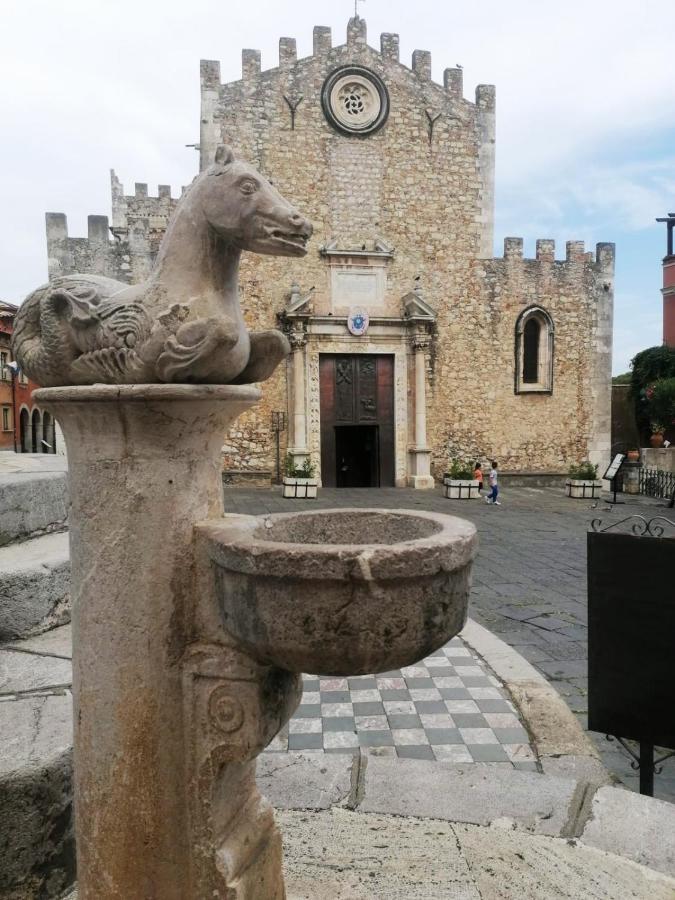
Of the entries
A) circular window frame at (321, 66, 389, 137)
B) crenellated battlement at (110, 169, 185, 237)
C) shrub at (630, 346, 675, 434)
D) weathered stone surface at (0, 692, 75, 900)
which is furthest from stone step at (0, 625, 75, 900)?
crenellated battlement at (110, 169, 185, 237)

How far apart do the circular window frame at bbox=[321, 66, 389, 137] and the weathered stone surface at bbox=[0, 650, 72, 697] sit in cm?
1460

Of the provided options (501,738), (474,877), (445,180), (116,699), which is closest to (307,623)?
(116,699)

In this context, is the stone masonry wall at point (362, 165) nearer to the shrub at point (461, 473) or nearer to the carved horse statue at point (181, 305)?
the shrub at point (461, 473)

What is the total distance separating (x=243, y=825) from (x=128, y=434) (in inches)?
40.9

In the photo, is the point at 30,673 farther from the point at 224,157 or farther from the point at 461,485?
the point at 461,485

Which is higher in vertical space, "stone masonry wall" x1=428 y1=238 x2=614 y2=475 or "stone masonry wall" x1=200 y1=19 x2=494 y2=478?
"stone masonry wall" x1=200 y1=19 x2=494 y2=478

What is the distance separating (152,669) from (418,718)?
2.44 m

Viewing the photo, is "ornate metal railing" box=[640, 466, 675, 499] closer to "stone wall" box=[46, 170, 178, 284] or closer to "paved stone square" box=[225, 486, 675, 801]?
"paved stone square" box=[225, 486, 675, 801]

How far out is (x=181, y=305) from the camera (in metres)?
1.50

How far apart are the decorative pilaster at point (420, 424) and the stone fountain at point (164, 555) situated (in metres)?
13.4

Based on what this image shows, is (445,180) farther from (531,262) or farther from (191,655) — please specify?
(191,655)

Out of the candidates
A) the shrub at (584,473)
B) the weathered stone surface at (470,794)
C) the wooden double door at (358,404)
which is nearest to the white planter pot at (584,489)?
the shrub at (584,473)

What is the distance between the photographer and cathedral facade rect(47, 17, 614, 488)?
1431 centimetres

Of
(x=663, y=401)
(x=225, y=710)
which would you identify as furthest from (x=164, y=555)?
(x=663, y=401)
